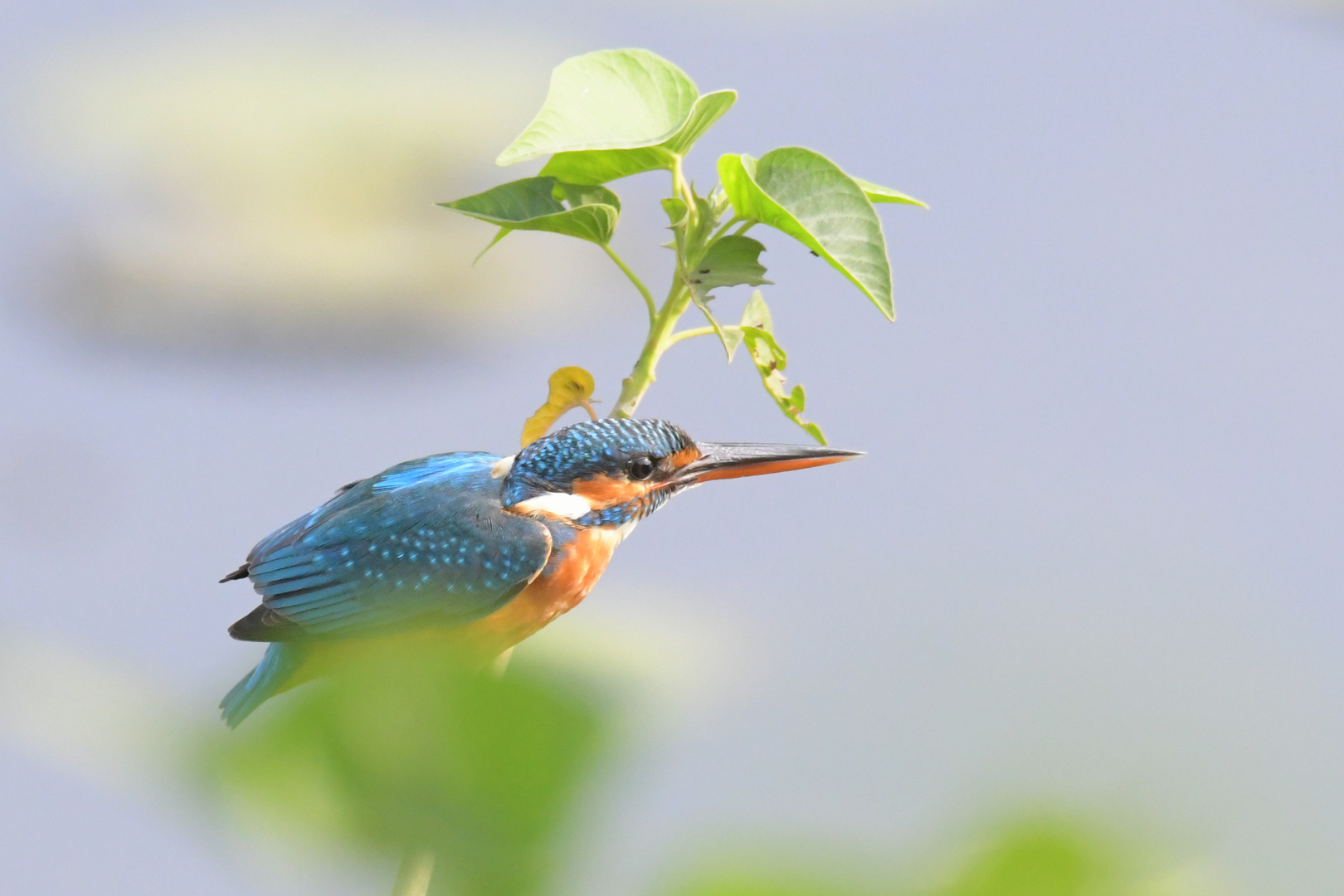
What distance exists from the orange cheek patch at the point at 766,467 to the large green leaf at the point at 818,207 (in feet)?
0.73

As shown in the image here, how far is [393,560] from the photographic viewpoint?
0.77 m

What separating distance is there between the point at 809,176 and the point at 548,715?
379 millimetres

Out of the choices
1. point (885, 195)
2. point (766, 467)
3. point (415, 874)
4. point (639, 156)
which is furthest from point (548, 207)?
point (415, 874)

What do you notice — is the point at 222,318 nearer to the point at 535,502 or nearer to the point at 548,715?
the point at 535,502

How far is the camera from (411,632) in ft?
2.42

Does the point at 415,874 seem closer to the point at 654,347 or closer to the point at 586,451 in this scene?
the point at 654,347

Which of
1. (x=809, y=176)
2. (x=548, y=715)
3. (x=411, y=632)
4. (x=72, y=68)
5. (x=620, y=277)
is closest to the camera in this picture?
(x=548, y=715)

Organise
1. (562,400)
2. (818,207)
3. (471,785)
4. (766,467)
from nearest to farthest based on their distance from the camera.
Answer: (471,785) < (818,207) < (562,400) < (766,467)

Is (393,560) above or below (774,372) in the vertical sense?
below

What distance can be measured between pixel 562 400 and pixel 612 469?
19 centimetres

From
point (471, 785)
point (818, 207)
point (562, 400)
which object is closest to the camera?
point (471, 785)

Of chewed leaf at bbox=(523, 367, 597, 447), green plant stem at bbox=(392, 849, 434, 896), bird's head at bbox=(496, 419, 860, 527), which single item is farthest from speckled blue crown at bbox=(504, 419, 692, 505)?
green plant stem at bbox=(392, 849, 434, 896)

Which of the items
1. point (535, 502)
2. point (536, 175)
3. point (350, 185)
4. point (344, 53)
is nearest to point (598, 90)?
point (536, 175)

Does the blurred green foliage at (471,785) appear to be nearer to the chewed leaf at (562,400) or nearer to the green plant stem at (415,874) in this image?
the green plant stem at (415,874)
